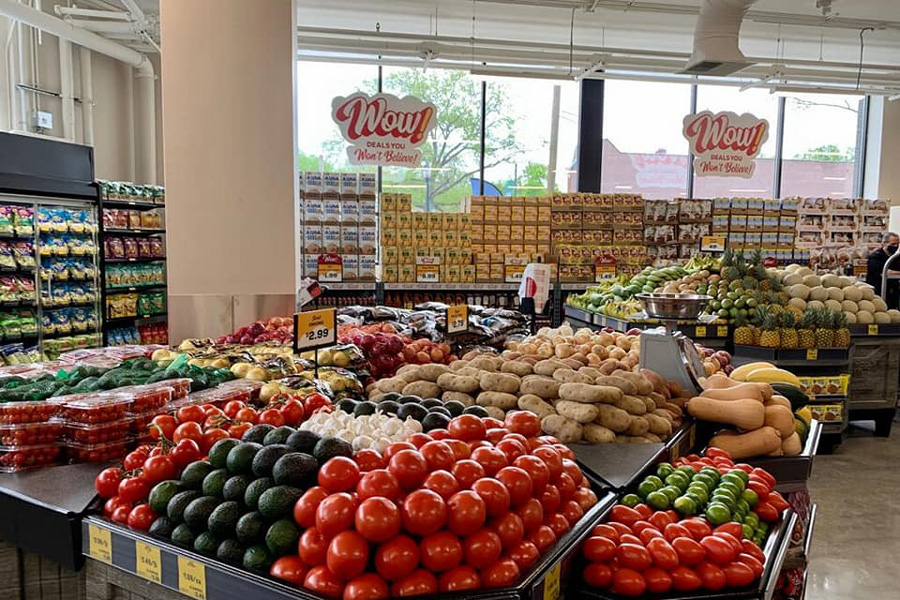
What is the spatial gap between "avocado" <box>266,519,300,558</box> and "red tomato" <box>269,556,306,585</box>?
0.02m

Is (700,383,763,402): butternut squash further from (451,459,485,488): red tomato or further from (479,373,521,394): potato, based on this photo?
(451,459,485,488): red tomato

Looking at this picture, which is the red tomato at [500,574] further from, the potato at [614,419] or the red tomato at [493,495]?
the potato at [614,419]

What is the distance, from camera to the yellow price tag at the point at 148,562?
155 centimetres

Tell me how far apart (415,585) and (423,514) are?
0.45ft

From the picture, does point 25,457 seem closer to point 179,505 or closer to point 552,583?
point 179,505

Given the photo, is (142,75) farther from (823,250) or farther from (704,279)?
(823,250)

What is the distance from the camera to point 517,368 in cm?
283

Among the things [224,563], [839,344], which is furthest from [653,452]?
[839,344]

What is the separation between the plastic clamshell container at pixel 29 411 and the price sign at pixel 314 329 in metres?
0.89

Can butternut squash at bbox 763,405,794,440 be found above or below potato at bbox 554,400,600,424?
below

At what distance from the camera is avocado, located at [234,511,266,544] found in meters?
1.46

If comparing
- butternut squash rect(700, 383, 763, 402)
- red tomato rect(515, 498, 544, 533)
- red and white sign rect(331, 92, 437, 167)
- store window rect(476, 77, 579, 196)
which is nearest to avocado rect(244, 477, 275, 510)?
red tomato rect(515, 498, 544, 533)

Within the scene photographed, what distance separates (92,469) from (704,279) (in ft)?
18.4

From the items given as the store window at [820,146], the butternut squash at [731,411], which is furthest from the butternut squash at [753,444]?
the store window at [820,146]
